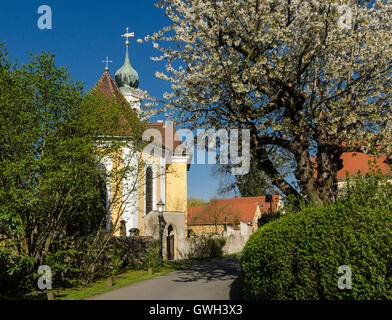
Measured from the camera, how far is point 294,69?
1108 centimetres

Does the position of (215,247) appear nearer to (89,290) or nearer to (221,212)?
(89,290)

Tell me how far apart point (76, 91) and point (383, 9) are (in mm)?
10174

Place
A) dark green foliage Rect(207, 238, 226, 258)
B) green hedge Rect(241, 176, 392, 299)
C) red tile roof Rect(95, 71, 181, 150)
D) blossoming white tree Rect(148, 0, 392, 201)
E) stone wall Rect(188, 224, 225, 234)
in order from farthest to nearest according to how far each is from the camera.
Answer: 1. stone wall Rect(188, 224, 225, 234)
2. dark green foliage Rect(207, 238, 226, 258)
3. red tile roof Rect(95, 71, 181, 150)
4. blossoming white tree Rect(148, 0, 392, 201)
5. green hedge Rect(241, 176, 392, 299)

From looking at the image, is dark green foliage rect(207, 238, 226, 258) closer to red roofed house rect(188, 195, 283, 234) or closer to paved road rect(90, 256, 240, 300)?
paved road rect(90, 256, 240, 300)

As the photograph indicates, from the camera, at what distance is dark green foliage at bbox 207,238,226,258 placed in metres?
31.9

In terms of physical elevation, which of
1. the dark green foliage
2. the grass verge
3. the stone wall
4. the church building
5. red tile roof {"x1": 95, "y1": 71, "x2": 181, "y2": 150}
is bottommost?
the stone wall

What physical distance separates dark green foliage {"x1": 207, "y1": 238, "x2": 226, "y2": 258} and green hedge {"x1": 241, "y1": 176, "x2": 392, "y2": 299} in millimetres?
25037

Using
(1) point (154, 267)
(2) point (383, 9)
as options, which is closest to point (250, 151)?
(2) point (383, 9)

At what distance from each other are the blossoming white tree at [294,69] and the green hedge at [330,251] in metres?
3.05

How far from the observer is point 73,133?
1377 cm

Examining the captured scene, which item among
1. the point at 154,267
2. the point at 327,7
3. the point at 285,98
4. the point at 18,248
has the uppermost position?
the point at 327,7

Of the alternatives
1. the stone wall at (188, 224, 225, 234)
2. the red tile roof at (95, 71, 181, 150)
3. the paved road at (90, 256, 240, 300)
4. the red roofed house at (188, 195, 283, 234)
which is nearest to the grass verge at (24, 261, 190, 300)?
the paved road at (90, 256, 240, 300)

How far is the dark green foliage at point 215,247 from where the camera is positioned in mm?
31894

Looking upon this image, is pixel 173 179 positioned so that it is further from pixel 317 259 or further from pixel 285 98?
pixel 317 259
